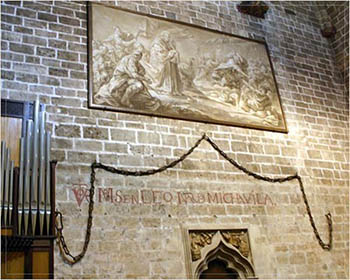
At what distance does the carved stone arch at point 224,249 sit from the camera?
5664 mm

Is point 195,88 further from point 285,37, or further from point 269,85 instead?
point 285,37

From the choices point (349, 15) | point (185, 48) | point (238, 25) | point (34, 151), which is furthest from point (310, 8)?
point (34, 151)

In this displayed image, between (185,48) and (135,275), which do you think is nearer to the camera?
(135,275)

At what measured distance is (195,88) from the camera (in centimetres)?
679

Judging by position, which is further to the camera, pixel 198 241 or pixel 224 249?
pixel 224 249

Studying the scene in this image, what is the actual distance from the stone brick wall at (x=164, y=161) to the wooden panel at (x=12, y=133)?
0.40 m

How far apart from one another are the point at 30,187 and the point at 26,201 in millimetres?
165

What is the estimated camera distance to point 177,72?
6770mm

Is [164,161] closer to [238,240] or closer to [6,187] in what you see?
[238,240]

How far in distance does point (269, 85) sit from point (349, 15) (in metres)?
2.79

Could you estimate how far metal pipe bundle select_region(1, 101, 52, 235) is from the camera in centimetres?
458

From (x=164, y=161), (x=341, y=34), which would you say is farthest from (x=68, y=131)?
(x=341, y=34)

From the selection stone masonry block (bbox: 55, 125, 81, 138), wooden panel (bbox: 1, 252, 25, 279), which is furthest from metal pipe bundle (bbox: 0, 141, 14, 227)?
stone masonry block (bbox: 55, 125, 81, 138)

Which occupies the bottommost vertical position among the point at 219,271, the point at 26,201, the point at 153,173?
the point at 219,271
